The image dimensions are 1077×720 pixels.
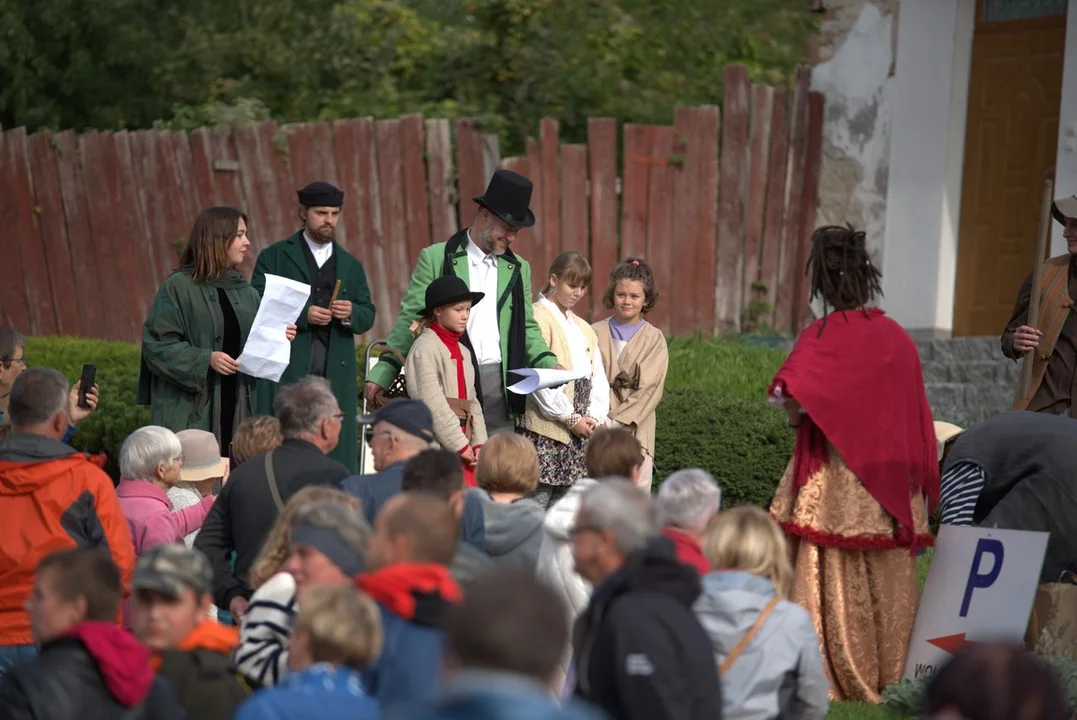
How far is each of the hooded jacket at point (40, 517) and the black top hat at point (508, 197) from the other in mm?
2812

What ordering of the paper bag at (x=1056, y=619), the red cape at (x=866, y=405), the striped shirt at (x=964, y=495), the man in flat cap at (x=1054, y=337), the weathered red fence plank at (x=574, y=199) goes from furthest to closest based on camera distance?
the weathered red fence plank at (x=574, y=199), the man in flat cap at (x=1054, y=337), the striped shirt at (x=964, y=495), the red cape at (x=866, y=405), the paper bag at (x=1056, y=619)

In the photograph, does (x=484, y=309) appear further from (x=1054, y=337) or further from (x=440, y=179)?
(x=440, y=179)

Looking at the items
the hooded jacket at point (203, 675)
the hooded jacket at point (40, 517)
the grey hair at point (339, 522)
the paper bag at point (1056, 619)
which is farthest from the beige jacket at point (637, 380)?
the hooded jacket at point (203, 675)

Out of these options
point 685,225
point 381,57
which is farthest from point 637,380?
point 381,57

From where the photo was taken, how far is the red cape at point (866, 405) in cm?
691

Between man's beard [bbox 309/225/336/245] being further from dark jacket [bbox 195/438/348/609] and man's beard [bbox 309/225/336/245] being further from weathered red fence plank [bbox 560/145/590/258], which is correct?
weathered red fence plank [bbox 560/145/590/258]

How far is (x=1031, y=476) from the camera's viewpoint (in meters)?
7.00

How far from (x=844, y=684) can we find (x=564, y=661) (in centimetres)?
135

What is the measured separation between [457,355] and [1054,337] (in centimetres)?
294

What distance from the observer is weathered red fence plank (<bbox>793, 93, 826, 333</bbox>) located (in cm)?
1393

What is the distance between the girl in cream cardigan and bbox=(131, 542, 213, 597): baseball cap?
3639 millimetres

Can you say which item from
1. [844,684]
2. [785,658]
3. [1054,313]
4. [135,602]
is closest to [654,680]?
[785,658]

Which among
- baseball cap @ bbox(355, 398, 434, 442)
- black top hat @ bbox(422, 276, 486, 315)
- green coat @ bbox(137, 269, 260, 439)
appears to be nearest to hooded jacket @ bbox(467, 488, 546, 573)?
baseball cap @ bbox(355, 398, 434, 442)

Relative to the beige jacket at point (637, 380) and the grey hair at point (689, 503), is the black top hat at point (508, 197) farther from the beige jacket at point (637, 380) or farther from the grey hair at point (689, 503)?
the grey hair at point (689, 503)
